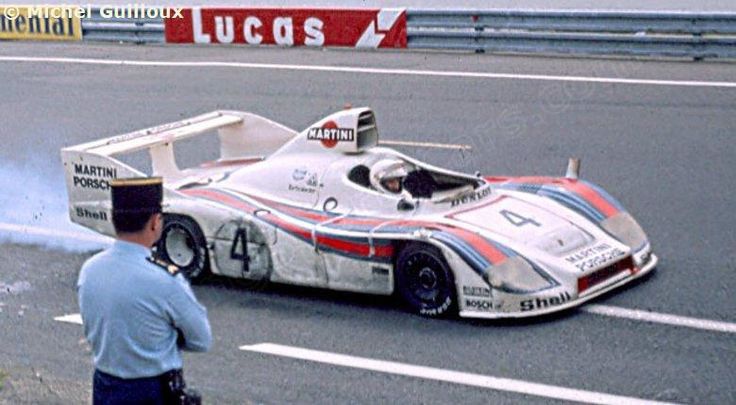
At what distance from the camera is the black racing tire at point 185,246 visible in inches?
405

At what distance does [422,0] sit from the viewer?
23.5m

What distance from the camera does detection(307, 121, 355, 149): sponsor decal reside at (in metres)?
10.3

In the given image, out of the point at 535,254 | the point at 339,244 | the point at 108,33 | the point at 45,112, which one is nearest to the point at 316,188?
the point at 339,244

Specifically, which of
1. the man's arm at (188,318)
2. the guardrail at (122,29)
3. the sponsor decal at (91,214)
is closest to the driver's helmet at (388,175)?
the sponsor decal at (91,214)

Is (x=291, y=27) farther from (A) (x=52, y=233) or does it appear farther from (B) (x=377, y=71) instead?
(A) (x=52, y=233)

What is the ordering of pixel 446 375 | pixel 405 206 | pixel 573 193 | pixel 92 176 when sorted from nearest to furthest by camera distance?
pixel 446 375
pixel 405 206
pixel 573 193
pixel 92 176

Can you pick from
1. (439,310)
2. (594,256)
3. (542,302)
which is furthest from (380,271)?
(594,256)

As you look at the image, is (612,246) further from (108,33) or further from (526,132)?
(108,33)

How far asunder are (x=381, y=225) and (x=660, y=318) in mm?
2028

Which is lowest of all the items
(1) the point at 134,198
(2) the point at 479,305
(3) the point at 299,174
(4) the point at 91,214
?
(2) the point at 479,305

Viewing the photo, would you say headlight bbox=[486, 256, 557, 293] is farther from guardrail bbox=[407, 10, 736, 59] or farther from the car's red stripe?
guardrail bbox=[407, 10, 736, 59]

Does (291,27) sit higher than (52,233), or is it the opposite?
(291,27)

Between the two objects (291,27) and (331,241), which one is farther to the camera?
(291,27)

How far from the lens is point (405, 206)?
988cm
